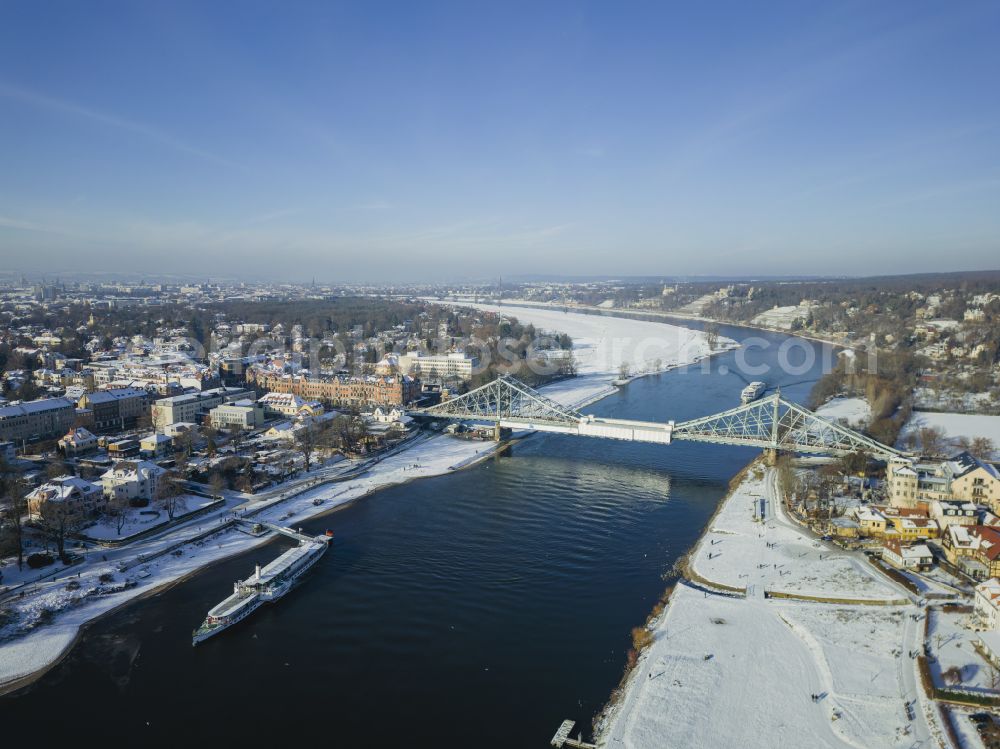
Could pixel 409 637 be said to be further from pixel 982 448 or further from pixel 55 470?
pixel 982 448

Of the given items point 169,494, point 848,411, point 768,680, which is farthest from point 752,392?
point 169,494

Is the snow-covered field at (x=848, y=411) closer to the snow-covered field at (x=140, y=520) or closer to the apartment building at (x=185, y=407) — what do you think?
the snow-covered field at (x=140, y=520)

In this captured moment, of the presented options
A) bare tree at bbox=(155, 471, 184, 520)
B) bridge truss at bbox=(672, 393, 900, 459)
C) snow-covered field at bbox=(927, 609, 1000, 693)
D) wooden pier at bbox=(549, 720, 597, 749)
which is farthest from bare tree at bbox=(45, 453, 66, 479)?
snow-covered field at bbox=(927, 609, 1000, 693)

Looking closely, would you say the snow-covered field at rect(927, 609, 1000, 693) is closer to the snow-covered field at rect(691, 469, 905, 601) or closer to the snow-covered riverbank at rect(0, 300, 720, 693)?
the snow-covered field at rect(691, 469, 905, 601)

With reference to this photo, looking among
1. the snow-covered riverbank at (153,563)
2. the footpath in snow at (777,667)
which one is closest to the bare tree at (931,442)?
the footpath in snow at (777,667)

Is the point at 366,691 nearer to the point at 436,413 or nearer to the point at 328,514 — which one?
the point at 328,514

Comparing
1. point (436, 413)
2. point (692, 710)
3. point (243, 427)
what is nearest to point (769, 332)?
point (436, 413)
